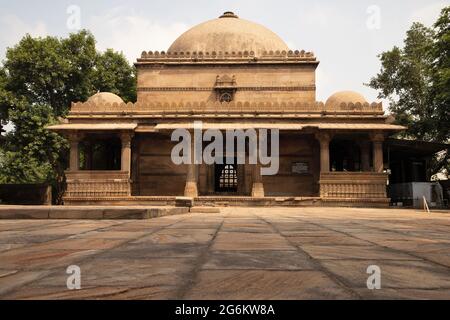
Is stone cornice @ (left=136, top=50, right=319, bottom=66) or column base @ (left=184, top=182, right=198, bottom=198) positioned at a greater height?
stone cornice @ (left=136, top=50, right=319, bottom=66)

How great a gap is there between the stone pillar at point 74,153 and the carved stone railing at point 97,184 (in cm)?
49

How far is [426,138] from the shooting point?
24.9 meters

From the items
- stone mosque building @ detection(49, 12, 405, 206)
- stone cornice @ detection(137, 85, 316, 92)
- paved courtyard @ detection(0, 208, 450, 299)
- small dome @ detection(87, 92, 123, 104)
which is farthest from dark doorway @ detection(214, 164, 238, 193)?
paved courtyard @ detection(0, 208, 450, 299)

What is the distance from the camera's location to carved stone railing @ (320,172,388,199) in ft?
50.7

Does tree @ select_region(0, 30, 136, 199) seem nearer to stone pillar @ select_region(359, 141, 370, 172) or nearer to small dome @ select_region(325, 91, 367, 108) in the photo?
small dome @ select_region(325, 91, 367, 108)

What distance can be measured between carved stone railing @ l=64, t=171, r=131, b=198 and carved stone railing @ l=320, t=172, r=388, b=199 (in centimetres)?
788

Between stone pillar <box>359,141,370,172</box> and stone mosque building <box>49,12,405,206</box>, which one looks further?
stone pillar <box>359,141,370,172</box>

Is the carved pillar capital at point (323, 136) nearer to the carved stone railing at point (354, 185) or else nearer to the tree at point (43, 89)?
the carved stone railing at point (354, 185)

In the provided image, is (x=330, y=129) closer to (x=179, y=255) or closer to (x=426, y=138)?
(x=426, y=138)

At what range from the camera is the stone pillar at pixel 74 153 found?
16.6 m

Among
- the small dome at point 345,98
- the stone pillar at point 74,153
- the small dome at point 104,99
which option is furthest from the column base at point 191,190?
the small dome at point 345,98

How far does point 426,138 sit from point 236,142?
46.6 feet

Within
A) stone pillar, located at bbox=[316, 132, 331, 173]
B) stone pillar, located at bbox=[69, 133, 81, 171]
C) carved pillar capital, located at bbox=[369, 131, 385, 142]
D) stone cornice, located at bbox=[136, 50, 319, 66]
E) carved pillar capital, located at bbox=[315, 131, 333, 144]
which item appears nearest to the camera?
stone pillar, located at bbox=[316, 132, 331, 173]
